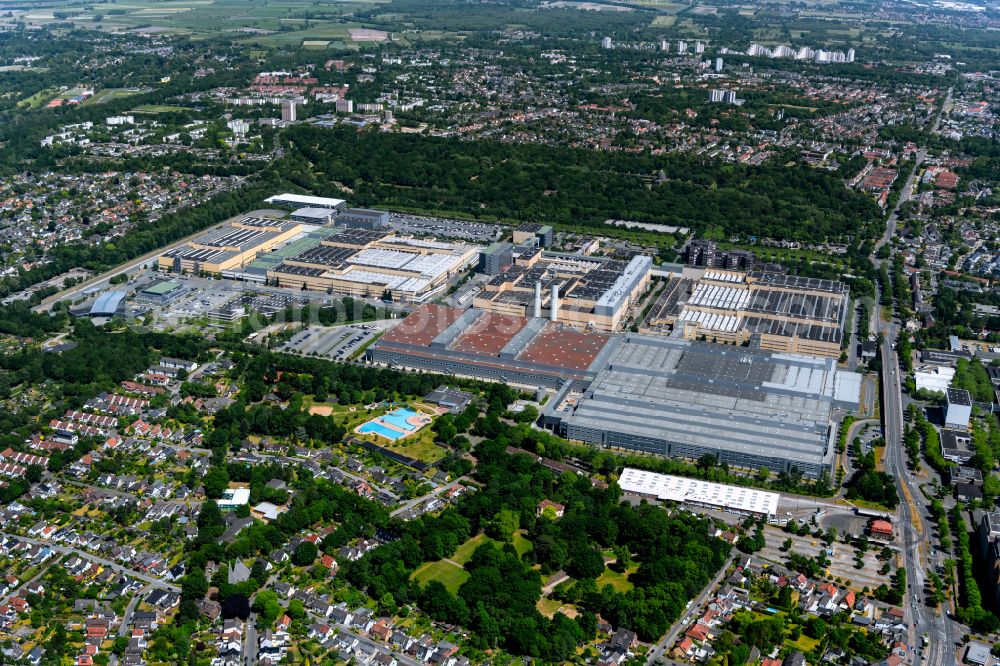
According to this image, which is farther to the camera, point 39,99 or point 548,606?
point 39,99

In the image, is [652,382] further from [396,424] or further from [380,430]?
[380,430]

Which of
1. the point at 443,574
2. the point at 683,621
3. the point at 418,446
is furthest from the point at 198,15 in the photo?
the point at 683,621

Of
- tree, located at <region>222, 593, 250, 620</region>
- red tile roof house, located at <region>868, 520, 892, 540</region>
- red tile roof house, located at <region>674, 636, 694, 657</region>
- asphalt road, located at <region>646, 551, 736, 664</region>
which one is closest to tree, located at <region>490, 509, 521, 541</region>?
asphalt road, located at <region>646, 551, 736, 664</region>

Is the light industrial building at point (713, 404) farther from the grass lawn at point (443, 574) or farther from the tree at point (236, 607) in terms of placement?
the tree at point (236, 607)

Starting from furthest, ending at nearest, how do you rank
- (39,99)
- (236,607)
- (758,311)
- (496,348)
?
(39,99)
(758,311)
(496,348)
(236,607)

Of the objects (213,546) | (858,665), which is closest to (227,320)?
(213,546)

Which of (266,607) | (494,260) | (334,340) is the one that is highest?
(494,260)

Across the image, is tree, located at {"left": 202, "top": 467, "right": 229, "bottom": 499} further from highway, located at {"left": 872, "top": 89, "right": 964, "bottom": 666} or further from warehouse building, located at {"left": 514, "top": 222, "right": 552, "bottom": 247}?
warehouse building, located at {"left": 514, "top": 222, "right": 552, "bottom": 247}
